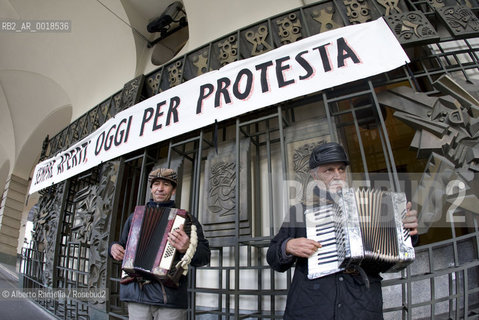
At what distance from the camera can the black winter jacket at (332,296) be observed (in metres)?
1.24

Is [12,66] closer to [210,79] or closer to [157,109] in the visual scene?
[157,109]

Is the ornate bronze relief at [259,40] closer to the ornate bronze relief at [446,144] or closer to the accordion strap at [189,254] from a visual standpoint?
the ornate bronze relief at [446,144]

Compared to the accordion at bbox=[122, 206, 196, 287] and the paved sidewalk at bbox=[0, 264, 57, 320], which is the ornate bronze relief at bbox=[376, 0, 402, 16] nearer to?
the accordion at bbox=[122, 206, 196, 287]

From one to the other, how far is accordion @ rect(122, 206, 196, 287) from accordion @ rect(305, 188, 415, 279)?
87cm

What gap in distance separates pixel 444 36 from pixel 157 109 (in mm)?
3575

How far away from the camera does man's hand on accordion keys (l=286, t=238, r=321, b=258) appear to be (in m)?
1.29

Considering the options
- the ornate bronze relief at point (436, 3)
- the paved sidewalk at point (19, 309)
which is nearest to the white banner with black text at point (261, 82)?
the ornate bronze relief at point (436, 3)

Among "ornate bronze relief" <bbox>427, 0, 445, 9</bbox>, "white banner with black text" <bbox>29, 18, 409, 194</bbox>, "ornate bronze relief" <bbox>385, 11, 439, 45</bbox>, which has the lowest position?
"white banner with black text" <bbox>29, 18, 409, 194</bbox>

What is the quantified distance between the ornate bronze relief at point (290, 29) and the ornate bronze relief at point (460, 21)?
152 cm

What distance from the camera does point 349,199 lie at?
1330mm

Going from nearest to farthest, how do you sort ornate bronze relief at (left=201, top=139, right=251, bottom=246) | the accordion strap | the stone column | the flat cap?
the accordion strap → the flat cap → ornate bronze relief at (left=201, top=139, right=251, bottom=246) → the stone column

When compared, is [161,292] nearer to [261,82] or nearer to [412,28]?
[261,82]

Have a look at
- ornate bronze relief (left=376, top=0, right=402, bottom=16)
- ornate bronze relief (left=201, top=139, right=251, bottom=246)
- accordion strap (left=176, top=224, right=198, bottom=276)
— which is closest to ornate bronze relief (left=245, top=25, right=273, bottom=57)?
ornate bronze relief (left=201, top=139, right=251, bottom=246)

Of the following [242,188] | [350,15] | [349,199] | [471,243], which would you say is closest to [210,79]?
[242,188]
